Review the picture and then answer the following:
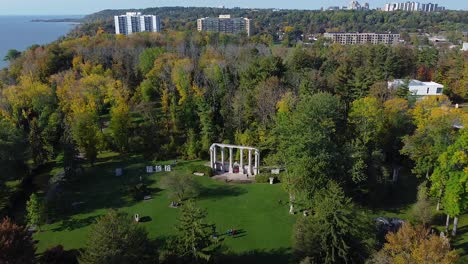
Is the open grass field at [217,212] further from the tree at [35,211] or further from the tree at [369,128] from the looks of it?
the tree at [369,128]

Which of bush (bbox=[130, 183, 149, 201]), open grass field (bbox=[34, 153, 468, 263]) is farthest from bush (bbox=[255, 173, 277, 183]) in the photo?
bush (bbox=[130, 183, 149, 201])

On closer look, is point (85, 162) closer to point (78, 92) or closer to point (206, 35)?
point (78, 92)

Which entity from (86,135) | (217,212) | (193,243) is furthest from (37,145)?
(193,243)

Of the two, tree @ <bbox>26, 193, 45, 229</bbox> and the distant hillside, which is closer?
tree @ <bbox>26, 193, 45, 229</bbox>

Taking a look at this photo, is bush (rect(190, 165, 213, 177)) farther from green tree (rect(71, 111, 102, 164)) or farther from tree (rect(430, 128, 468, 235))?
tree (rect(430, 128, 468, 235))

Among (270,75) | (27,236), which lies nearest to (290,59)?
(270,75)

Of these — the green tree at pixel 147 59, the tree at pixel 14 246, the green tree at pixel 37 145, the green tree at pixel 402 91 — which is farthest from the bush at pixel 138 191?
the green tree at pixel 147 59

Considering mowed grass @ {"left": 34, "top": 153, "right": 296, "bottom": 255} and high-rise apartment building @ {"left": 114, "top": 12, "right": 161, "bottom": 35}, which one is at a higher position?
high-rise apartment building @ {"left": 114, "top": 12, "right": 161, "bottom": 35}
